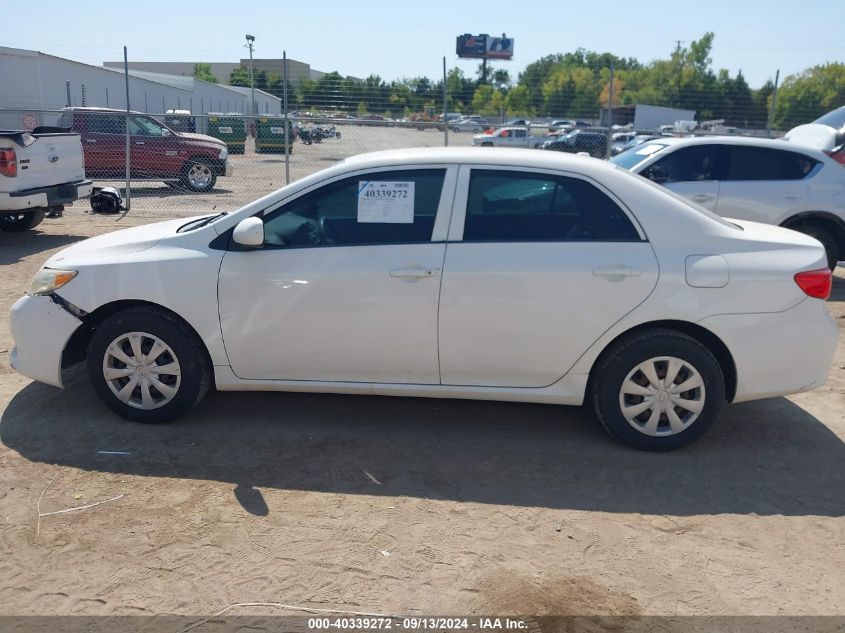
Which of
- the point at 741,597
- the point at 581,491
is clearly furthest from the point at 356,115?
the point at 741,597

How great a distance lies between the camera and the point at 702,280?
4316mm

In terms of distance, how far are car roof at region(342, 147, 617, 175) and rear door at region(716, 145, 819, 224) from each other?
15.1ft

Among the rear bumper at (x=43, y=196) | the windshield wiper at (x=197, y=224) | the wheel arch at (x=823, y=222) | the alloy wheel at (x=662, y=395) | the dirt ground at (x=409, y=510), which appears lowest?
the dirt ground at (x=409, y=510)

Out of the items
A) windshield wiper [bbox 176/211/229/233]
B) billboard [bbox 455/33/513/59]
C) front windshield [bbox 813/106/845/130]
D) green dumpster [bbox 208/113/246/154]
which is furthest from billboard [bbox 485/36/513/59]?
windshield wiper [bbox 176/211/229/233]

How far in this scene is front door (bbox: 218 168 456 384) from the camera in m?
4.44

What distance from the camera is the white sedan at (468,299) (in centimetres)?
435

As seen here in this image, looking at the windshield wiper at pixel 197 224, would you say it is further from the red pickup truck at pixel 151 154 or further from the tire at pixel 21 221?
the red pickup truck at pixel 151 154

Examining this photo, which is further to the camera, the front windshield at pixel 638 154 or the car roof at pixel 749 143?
the front windshield at pixel 638 154

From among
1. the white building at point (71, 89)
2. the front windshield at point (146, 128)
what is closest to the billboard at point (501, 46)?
the white building at point (71, 89)

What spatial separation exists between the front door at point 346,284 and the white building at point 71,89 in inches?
694

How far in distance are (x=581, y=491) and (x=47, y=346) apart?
3.28 metres

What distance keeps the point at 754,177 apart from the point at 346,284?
610cm

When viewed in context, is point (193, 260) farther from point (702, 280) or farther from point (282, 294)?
point (702, 280)

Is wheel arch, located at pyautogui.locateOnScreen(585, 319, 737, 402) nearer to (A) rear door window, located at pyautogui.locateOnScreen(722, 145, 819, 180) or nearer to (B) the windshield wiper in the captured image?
(B) the windshield wiper
